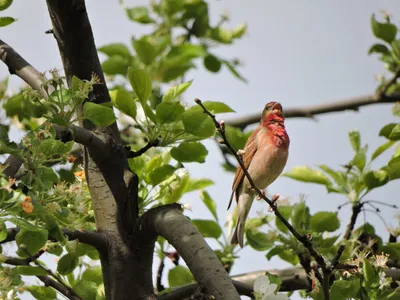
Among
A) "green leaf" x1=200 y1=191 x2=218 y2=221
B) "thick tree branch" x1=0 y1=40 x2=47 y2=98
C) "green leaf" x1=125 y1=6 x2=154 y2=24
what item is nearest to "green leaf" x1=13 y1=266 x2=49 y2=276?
"thick tree branch" x1=0 y1=40 x2=47 y2=98

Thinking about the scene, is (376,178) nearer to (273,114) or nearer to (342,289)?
(273,114)

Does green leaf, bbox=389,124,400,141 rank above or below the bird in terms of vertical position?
below

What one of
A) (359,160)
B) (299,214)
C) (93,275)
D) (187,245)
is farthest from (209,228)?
(187,245)

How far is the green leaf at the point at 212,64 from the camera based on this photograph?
6578 mm

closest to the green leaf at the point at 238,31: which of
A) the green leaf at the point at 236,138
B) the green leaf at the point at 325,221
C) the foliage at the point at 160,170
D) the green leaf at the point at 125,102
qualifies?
the foliage at the point at 160,170

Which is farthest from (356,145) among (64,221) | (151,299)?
(64,221)

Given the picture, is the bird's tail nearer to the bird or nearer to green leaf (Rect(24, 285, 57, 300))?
the bird

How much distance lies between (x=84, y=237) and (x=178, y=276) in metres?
1.56

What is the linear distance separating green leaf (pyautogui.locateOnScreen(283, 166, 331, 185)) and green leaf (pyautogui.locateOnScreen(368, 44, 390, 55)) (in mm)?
1443

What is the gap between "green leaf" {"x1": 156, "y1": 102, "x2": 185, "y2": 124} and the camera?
4.05 metres

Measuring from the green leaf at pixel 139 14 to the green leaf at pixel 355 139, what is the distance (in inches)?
79.5

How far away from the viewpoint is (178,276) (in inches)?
208

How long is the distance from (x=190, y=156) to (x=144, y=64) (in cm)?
163

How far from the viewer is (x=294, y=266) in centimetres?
580
